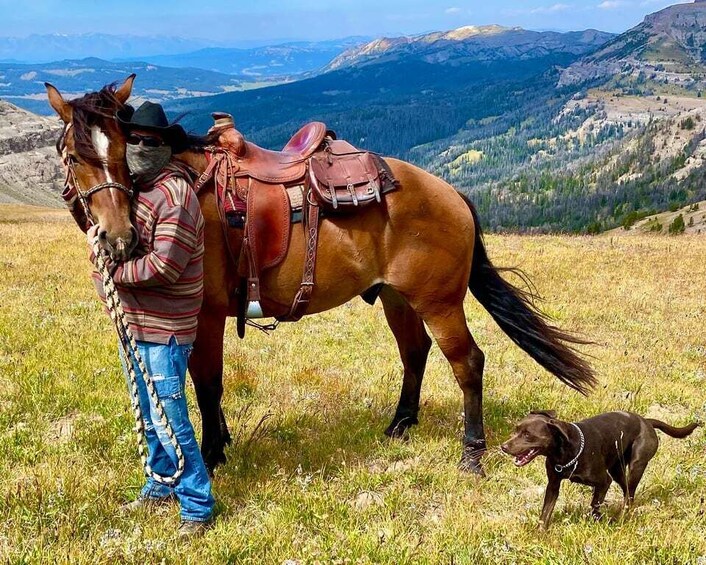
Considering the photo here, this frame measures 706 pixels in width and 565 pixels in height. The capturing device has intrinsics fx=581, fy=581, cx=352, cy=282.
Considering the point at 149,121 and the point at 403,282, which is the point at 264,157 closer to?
the point at 149,121

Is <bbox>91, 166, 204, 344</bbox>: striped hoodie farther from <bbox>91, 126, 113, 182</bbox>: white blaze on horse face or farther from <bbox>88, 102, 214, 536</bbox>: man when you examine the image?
<bbox>91, 126, 113, 182</bbox>: white blaze on horse face

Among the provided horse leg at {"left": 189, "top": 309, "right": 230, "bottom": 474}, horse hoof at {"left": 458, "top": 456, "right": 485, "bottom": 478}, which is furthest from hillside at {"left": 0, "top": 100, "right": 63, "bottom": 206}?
horse hoof at {"left": 458, "top": 456, "right": 485, "bottom": 478}

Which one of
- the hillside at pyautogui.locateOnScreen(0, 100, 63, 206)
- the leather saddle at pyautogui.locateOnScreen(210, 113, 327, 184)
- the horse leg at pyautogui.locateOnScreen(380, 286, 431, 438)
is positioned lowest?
the hillside at pyautogui.locateOnScreen(0, 100, 63, 206)

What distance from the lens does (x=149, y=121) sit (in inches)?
153

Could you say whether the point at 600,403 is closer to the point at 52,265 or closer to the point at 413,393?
the point at 413,393

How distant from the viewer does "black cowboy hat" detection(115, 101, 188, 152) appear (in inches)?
148

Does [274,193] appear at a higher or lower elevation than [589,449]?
higher

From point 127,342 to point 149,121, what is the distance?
1.51 metres

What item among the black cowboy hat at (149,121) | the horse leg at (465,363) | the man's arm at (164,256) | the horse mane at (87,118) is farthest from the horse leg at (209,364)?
the horse leg at (465,363)

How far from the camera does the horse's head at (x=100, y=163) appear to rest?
3578 millimetres

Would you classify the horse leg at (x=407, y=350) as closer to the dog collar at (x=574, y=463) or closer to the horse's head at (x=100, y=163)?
the dog collar at (x=574, y=463)

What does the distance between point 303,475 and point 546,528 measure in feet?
6.73

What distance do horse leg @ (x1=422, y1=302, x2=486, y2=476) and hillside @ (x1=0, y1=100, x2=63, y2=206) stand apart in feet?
537

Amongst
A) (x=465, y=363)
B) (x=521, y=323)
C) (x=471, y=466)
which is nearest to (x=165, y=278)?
(x=465, y=363)
